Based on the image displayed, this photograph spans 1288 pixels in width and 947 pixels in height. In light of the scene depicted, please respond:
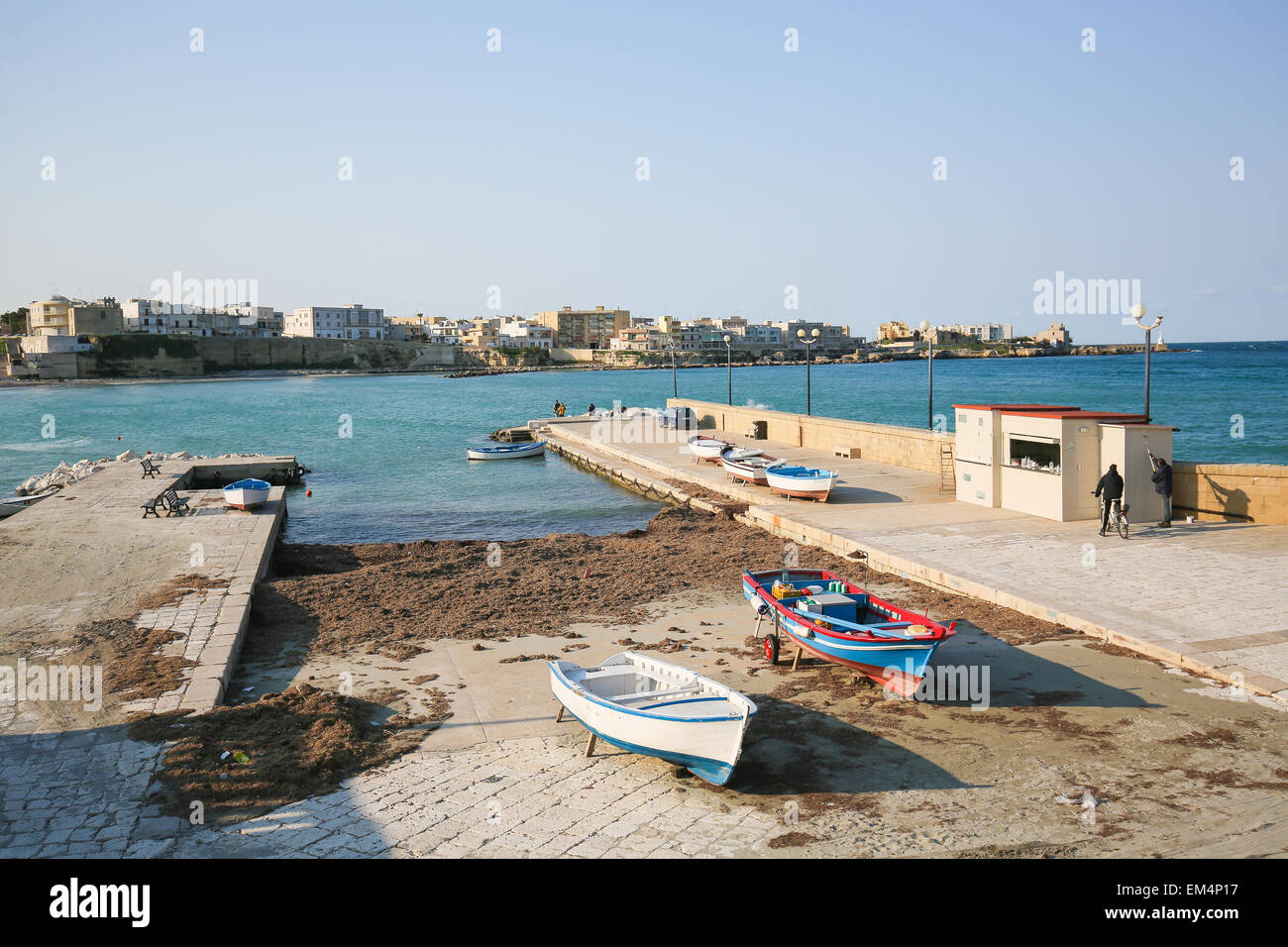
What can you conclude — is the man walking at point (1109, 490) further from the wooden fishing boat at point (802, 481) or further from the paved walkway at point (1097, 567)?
the wooden fishing boat at point (802, 481)

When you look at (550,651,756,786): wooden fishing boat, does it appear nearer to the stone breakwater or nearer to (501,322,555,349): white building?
the stone breakwater

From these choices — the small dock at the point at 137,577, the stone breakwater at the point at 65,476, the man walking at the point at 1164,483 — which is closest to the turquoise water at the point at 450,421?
the small dock at the point at 137,577

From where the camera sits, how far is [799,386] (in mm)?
115250

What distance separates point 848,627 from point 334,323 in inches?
7433

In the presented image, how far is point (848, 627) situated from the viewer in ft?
33.0

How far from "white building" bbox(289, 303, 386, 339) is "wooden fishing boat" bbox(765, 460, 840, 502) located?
169 meters

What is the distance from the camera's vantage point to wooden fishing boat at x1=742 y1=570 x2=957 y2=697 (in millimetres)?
9430

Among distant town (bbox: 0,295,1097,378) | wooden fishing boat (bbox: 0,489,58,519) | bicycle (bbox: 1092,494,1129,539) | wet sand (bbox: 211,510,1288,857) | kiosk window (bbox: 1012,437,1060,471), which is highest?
distant town (bbox: 0,295,1097,378)

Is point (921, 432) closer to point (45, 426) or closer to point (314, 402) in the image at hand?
point (45, 426)

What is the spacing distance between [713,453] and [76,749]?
73.1 ft

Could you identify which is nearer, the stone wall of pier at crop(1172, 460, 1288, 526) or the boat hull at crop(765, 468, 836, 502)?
the stone wall of pier at crop(1172, 460, 1288, 526)

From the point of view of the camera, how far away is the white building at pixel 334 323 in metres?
182

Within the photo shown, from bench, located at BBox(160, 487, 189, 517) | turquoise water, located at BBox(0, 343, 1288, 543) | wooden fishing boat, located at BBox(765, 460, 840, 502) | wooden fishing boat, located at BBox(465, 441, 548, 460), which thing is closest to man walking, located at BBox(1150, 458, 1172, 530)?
wooden fishing boat, located at BBox(765, 460, 840, 502)

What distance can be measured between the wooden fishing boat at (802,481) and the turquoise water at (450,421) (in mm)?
4246
